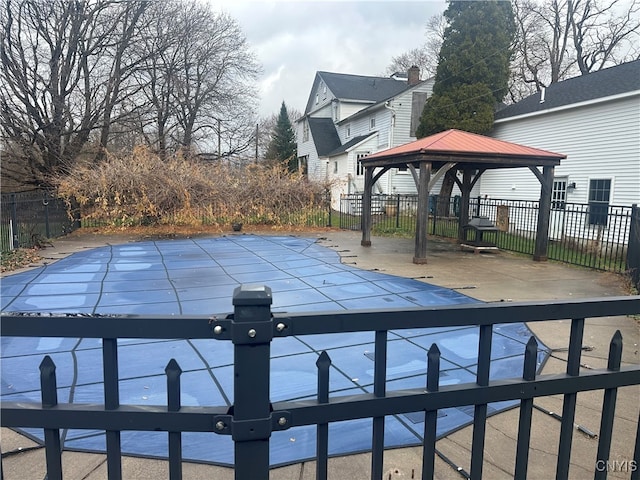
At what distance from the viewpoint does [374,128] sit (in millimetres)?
22031

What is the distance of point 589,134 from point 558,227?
9.73ft

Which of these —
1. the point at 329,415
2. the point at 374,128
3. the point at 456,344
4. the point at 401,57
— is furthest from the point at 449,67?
the point at 401,57

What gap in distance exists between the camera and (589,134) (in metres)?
12.6

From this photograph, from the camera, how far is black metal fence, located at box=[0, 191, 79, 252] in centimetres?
949

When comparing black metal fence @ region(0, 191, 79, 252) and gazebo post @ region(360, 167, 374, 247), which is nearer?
black metal fence @ region(0, 191, 79, 252)

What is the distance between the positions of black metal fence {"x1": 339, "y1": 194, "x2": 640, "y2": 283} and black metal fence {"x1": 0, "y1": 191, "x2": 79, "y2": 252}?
974 centimetres

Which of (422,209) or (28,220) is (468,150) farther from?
(28,220)

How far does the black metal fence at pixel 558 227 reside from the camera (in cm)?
845

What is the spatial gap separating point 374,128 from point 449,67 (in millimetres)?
5543

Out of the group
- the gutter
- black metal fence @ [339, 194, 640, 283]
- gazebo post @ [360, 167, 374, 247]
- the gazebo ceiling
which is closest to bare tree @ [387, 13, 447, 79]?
the gutter

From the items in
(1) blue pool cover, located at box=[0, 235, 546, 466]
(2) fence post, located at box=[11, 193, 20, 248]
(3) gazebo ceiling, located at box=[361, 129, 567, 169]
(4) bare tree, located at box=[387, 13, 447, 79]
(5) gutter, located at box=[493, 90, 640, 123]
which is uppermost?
(4) bare tree, located at box=[387, 13, 447, 79]

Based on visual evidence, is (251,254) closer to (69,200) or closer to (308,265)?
(308,265)

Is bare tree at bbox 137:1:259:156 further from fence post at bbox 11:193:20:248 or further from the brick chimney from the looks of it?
fence post at bbox 11:193:20:248

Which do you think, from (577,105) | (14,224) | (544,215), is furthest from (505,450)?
(577,105)
